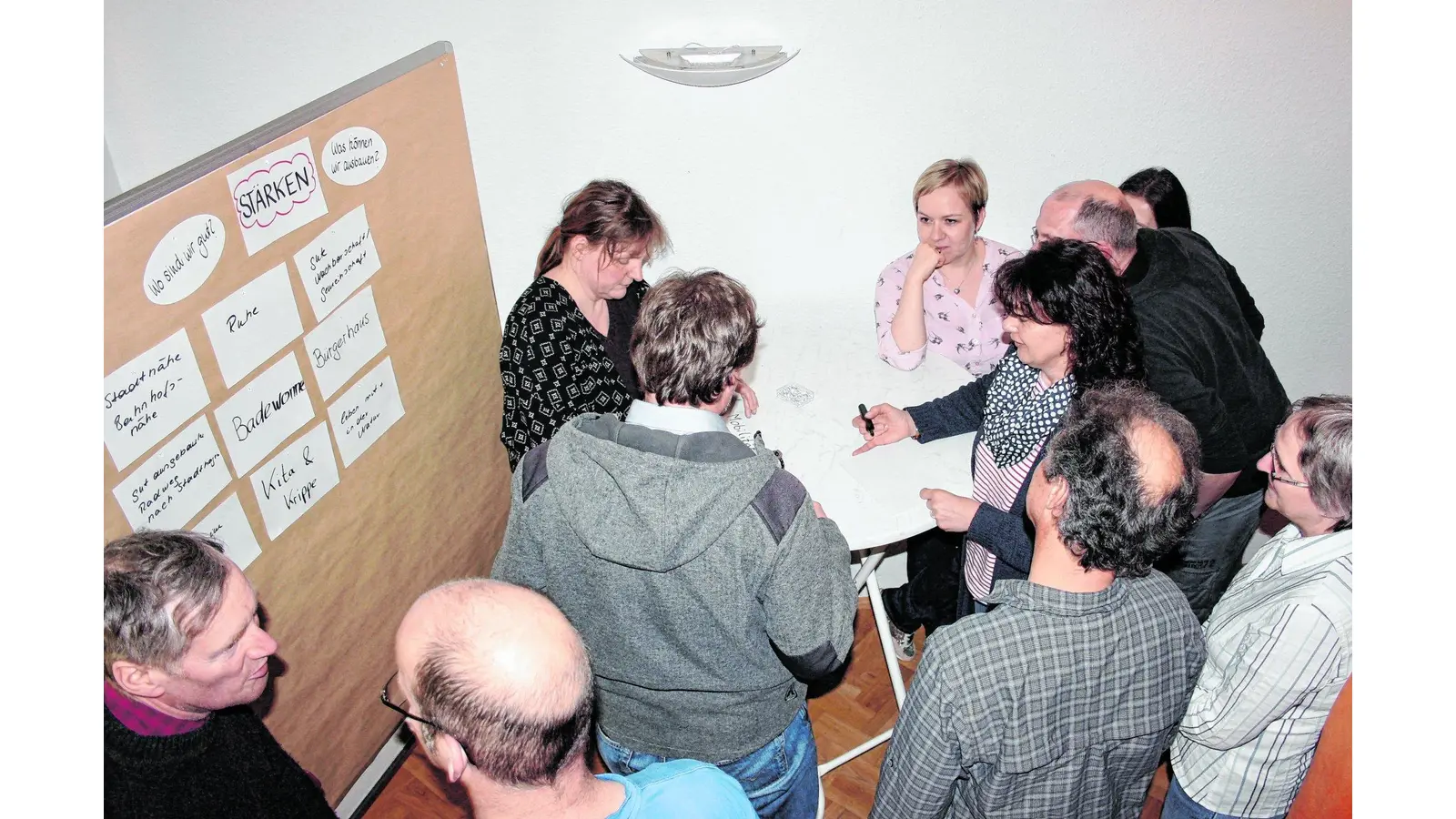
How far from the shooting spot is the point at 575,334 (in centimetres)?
235

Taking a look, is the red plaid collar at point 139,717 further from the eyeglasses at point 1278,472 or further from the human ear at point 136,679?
the eyeglasses at point 1278,472

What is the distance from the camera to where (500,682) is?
1111mm

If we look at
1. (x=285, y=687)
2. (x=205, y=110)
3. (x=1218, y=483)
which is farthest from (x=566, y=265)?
(x=1218, y=483)

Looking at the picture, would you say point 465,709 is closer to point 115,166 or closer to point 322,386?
point 322,386

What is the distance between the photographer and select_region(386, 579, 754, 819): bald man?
43.4 inches

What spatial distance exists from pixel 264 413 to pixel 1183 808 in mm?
1958

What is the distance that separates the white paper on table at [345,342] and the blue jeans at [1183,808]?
1898mm

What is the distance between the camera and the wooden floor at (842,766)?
262 cm

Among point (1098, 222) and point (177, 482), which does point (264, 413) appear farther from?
point (1098, 222)

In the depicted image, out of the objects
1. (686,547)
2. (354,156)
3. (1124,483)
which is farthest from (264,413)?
(1124,483)

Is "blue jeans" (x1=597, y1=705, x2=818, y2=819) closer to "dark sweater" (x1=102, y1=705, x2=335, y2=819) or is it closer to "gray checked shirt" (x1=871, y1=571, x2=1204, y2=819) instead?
"gray checked shirt" (x1=871, y1=571, x2=1204, y2=819)

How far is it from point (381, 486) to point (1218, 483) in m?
2.02

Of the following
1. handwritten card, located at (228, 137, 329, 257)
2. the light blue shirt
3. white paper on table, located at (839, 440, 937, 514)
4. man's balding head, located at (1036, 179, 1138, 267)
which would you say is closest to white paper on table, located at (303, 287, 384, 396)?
handwritten card, located at (228, 137, 329, 257)
